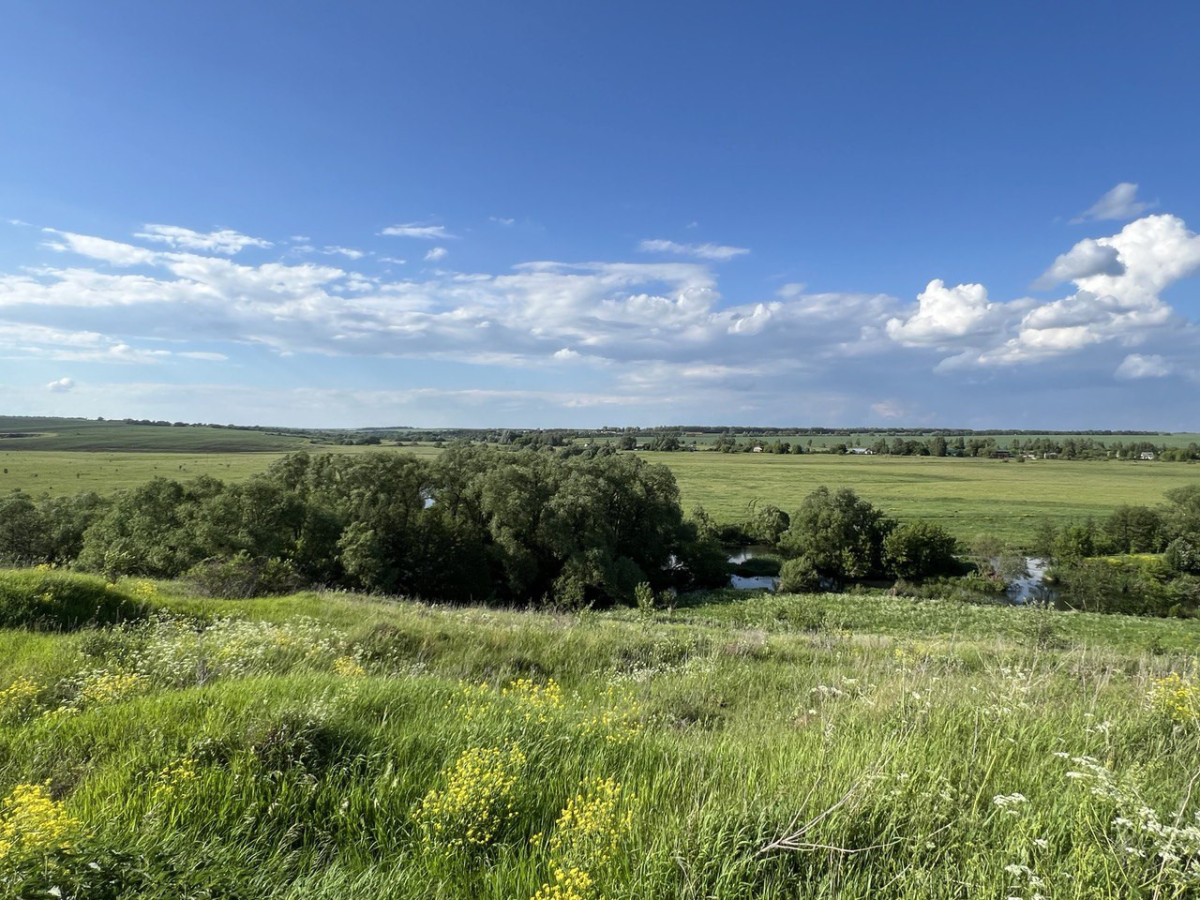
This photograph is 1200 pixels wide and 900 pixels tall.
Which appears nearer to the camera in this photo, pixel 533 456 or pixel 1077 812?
pixel 1077 812

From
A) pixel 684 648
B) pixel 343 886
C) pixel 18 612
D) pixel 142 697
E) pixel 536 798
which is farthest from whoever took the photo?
pixel 684 648

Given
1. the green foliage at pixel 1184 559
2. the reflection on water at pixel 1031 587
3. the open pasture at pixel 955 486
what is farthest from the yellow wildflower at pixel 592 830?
the open pasture at pixel 955 486

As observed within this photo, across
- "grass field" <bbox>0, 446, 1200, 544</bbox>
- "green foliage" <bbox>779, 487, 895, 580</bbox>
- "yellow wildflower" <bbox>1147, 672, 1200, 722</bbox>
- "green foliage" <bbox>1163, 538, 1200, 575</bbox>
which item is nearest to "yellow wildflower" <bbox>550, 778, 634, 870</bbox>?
"yellow wildflower" <bbox>1147, 672, 1200, 722</bbox>

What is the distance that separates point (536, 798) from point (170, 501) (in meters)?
38.0

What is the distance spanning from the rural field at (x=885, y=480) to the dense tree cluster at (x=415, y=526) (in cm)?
1144

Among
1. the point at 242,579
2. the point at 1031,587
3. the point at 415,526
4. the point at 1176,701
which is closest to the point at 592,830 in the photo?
the point at 1176,701

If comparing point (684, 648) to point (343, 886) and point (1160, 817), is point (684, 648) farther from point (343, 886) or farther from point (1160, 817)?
point (343, 886)

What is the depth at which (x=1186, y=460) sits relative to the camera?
5517 inches

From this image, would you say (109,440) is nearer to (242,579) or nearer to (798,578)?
(242,579)

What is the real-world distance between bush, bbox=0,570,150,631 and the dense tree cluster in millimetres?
17710

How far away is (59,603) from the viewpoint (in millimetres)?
9141

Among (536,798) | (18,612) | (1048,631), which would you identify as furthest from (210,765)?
(1048,631)

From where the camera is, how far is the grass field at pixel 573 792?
7.52 feet

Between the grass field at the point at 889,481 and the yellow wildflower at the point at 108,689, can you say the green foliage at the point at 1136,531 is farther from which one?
the yellow wildflower at the point at 108,689
